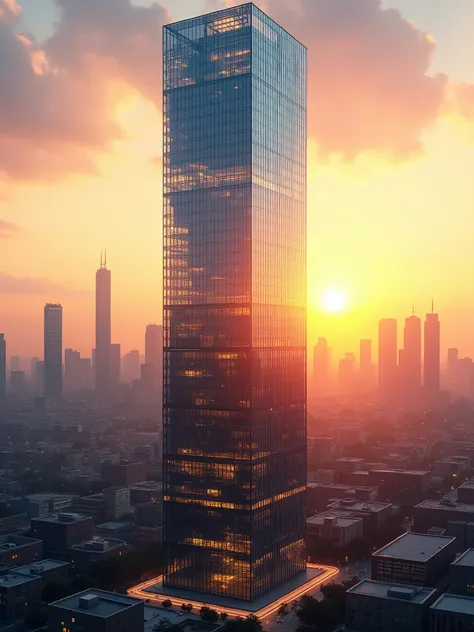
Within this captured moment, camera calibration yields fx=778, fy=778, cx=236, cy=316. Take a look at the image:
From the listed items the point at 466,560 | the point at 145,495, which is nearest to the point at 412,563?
the point at 466,560

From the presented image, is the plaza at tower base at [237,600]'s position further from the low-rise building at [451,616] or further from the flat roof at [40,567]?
the low-rise building at [451,616]

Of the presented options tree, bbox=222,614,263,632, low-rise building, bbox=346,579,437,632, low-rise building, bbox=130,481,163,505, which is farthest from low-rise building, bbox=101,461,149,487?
tree, bbox=222,614,263,632

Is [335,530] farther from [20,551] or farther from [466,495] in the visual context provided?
[20,551]

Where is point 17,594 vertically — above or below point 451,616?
below

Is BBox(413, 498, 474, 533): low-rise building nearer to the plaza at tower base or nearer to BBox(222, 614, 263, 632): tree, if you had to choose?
the plaza at tower base

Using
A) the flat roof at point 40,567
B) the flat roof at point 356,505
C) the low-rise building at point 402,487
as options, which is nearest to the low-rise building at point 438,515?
the flat roof at point 356,505

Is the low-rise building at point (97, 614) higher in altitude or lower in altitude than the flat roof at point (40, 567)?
higher
